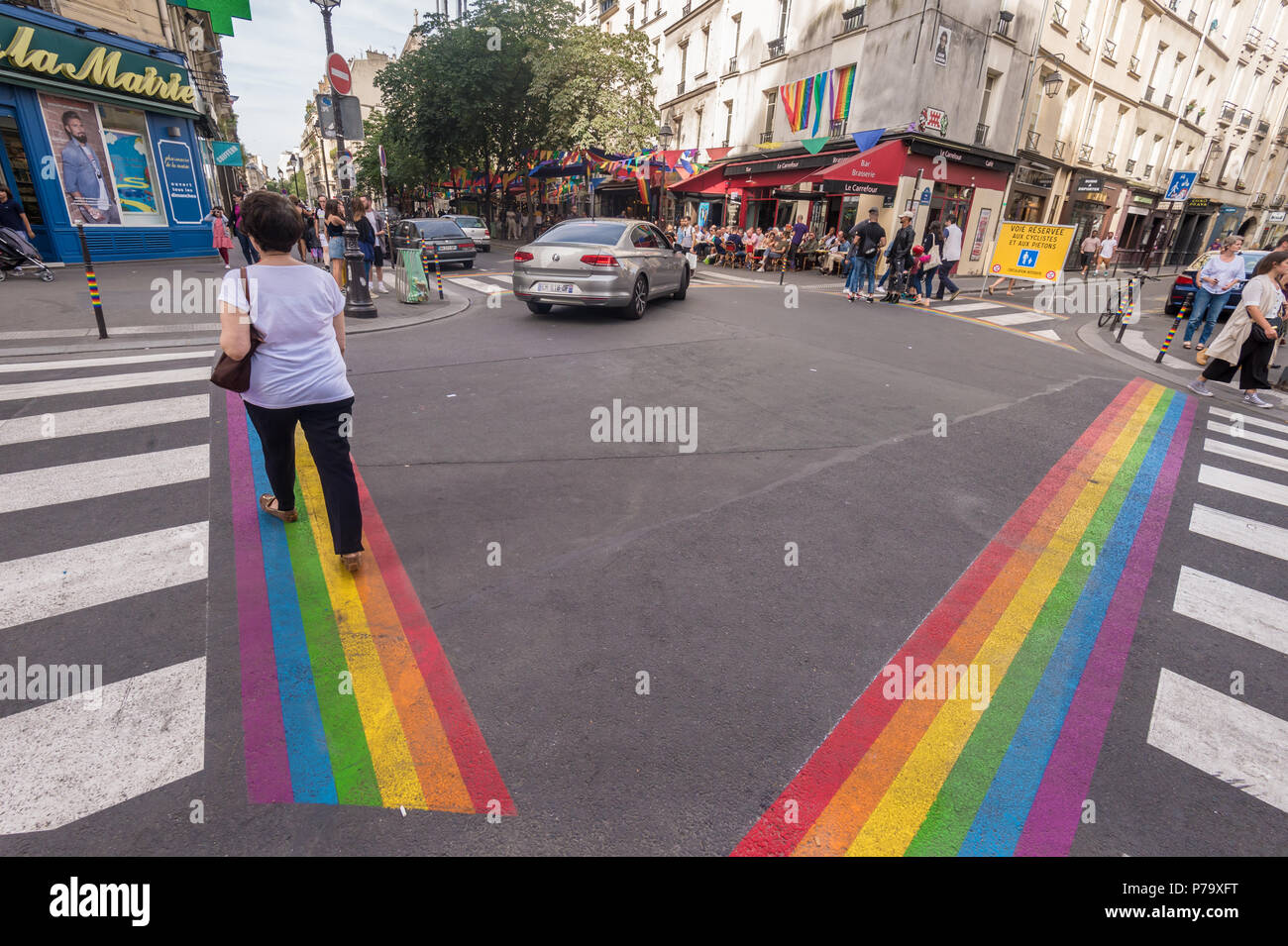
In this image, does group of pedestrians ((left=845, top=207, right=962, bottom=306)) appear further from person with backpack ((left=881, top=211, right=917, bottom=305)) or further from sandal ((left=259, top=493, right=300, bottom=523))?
sandal ((left=259, top=493, right=300, bottom=523))

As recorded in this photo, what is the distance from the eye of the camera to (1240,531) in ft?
14.9

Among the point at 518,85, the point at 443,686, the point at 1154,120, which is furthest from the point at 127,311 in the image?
the point at 1154,120

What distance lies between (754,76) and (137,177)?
2299 cm

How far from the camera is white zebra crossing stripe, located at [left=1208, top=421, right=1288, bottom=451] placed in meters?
6.79

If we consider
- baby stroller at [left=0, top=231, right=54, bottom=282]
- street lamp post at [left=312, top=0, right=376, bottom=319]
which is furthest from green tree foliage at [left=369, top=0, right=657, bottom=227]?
baby stroller at [left=0, top=231, right=54, bottom=282]

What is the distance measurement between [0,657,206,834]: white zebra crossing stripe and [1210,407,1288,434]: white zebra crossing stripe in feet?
34.4

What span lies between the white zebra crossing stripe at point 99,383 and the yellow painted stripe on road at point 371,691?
4.10m

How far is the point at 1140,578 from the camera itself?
385 cm

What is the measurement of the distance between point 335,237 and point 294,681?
11.7 meters

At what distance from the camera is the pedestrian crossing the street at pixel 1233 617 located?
2.53 meters

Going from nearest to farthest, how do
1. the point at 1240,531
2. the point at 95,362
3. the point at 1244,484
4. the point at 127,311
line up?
the point at 1240,531
the point at 1244,484
the point at 95,362
the point at 127,311

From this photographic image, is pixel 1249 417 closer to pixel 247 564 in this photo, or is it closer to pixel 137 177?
pixel 247 564

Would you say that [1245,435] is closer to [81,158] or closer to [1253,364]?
[1253,364]

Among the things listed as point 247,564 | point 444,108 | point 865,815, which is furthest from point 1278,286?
point 444,108
